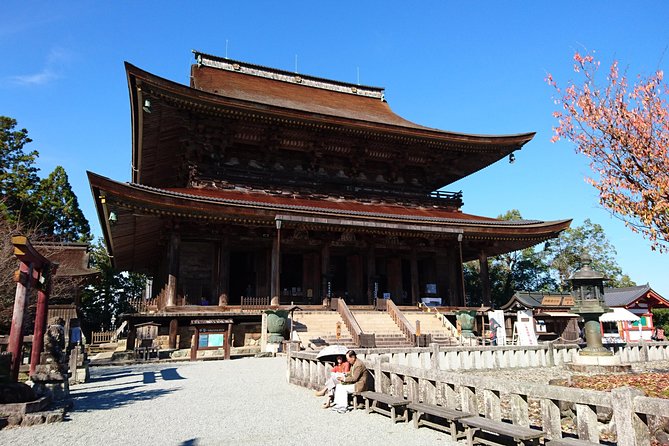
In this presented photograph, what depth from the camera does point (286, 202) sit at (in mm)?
20391

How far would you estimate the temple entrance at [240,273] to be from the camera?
2250 cm

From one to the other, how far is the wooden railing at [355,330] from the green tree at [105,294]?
25.5 m

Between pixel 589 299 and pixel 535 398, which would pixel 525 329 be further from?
pixel 535 398

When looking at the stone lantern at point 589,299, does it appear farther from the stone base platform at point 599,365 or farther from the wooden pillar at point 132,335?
the wooden pillar at point 132,335

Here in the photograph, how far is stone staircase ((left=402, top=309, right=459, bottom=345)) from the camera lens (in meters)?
17.6

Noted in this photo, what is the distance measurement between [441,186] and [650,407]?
24.7 m

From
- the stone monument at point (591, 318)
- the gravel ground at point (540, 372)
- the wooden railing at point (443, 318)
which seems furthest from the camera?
the wooden railing at point (443, 318)

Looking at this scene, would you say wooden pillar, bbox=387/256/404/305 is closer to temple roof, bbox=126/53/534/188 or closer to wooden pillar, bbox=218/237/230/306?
temple roof, bbox=126/53/534/188

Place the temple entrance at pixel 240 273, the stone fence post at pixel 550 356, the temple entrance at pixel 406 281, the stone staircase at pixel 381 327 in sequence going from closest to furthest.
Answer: the stone fence post at pixel 550 356 < the stone staircase at pixel 381 327 < the temple entrance at pixel 240 273 < the temple entrance at pixel 406 281

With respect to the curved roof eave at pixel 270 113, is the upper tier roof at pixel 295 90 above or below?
above

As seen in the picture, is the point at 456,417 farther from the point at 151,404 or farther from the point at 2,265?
the point at 2,265

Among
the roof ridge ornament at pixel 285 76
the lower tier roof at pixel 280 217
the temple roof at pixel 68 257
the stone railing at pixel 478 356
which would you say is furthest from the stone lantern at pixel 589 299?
the temple roof at pixel 68 257

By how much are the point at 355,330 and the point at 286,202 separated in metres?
7.01

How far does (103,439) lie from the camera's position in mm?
6090
